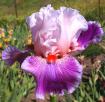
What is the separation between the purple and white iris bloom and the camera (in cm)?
159

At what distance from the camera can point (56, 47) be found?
5.62 ft

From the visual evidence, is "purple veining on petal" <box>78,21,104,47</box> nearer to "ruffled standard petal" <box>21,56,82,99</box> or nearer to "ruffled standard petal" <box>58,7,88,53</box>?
"ruffled standard petal" <box>58,7,88,53</box>

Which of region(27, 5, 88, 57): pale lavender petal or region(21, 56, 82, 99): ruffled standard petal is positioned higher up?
region(27, 5, 88, 57): pale lavender petal

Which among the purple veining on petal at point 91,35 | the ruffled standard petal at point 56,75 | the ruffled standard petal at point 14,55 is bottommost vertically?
the ruffled standard petal at point 56,75

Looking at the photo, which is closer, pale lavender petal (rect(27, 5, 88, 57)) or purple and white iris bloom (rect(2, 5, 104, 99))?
purple and white iris bloom (rect(2, 5, 104, 99))

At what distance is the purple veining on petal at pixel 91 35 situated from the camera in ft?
5.69

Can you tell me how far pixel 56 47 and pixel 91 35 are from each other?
16 centimetres

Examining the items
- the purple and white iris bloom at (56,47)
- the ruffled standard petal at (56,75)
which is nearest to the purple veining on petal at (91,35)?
the purple and white iris bloom at (56,47)

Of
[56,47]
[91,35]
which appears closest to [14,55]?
[56,47]

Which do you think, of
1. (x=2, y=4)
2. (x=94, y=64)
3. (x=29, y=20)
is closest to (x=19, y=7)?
(x=2, y=4)

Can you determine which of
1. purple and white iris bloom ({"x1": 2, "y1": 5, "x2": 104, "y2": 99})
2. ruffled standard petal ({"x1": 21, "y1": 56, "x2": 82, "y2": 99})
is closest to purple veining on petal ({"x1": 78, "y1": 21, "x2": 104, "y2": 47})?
purple and white iris bloom ({"x1": 2, "y1": 5, "x2": 104, "y2": 99})

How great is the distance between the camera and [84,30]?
5.70ft

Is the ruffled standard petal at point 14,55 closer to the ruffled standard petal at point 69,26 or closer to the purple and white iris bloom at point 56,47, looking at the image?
the purple and white iris bloom at point 56,47

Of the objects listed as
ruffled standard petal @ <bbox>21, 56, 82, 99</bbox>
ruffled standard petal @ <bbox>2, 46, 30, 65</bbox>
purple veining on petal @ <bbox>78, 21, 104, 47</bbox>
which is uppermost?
purple veining on petal @ <bbox>78, 21, 104, 47</bbox>
